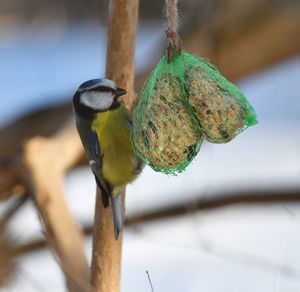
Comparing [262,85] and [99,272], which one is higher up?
[262,85]

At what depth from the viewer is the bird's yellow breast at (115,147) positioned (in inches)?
65.0

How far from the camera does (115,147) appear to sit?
167 cm

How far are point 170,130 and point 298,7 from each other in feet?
6.78

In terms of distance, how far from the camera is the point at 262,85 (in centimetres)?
408

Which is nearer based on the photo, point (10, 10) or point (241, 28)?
point (241, 28)

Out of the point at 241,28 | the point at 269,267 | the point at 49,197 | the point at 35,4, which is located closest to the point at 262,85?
the point at 241,28

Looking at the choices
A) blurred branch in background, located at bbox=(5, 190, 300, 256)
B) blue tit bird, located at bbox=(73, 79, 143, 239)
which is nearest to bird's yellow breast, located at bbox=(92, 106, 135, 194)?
blue tit bird, located at bbox=(73, 79, 143, 239)

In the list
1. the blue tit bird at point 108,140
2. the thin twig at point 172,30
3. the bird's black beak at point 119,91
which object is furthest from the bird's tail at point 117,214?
the thin twig at point 172,30

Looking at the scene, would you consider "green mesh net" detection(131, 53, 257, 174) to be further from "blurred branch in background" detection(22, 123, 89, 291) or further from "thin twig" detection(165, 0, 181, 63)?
"blurred branch in background" detection(22, 123, 89, 291)

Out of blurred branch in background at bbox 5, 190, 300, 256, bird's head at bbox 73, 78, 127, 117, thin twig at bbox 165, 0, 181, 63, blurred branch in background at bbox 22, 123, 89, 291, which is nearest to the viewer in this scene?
thin twig at bbox 165, 0, 181, 63

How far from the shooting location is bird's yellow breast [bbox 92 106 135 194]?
1650mm

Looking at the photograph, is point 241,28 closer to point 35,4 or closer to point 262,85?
point 262,85

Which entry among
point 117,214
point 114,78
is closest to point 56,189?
point 117,214

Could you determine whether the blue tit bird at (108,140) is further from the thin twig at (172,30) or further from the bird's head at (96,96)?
the thin twig at (172,30)
